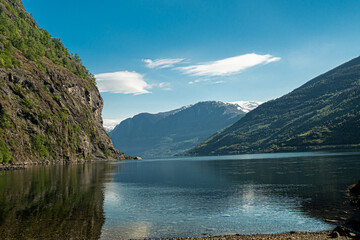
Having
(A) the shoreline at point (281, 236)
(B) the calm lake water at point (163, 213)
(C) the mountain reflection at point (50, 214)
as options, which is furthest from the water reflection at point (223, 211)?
(C) the mountain reflection at point (50, 214)

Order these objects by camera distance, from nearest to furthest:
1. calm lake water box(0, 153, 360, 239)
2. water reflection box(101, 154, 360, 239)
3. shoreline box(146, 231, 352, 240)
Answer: shoreline box(146, 231, 352, 240)
calm lake water box(0, 153, 360, 239)
water reflection box(101, 154, 360, 239)

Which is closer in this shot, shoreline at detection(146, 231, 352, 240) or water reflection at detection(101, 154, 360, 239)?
shoreline at detection(146, 231, 352, 240)

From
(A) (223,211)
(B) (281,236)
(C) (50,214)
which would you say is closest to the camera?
(B) (281,236)

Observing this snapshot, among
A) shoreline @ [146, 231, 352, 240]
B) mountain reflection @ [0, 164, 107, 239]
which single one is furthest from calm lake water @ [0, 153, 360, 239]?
shoreline @ [146, 231, 352, 240]

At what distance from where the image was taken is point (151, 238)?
31.9 m

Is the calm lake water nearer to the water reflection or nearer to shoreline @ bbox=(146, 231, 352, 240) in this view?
the water reflection

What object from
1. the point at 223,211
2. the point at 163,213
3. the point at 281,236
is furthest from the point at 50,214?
the point at 281,236

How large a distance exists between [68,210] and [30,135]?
474ft

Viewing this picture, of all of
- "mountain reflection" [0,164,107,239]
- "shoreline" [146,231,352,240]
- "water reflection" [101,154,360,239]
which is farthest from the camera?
"water reflection" [101,154,360,239]

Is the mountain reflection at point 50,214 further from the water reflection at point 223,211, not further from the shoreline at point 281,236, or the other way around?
the shoreline at point 281,236

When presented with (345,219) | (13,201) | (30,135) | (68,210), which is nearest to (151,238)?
(68,210)

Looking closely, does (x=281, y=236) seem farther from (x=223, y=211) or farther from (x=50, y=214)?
(x=50, y=214)

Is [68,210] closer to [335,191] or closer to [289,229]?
[289,229]

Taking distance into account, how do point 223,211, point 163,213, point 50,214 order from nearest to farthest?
point 50,214
point 163,213
point 223,211
